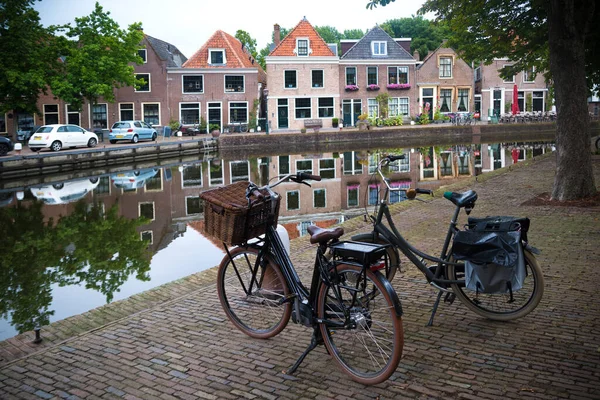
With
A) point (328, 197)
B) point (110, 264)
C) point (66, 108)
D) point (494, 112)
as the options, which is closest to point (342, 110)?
point (494, 112)

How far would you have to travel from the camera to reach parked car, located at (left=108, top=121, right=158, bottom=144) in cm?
2947

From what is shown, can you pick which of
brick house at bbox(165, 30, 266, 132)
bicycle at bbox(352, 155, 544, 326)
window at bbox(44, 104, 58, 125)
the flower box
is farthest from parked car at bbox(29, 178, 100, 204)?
the flower box

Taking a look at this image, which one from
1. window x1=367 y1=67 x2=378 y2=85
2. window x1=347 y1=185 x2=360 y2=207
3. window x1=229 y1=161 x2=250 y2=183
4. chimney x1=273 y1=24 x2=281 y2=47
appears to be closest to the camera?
window x1=347 y1=185 x2=360 y2=207

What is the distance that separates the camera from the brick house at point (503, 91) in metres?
41.6

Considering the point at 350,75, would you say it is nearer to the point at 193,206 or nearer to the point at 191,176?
the point at 191,176

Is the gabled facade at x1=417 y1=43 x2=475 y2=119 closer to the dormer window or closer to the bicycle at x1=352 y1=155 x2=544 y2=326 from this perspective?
the dormer window

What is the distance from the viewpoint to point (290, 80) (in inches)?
1492

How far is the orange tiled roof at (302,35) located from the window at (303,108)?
3121 millimetres

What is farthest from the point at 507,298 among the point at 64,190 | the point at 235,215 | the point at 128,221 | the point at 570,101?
the point at 64,190

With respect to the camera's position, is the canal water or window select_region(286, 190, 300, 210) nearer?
the canal water

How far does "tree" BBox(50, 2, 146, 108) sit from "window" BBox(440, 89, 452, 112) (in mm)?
21931

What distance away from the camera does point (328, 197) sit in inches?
503

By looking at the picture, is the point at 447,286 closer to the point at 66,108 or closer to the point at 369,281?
the point at 369,281

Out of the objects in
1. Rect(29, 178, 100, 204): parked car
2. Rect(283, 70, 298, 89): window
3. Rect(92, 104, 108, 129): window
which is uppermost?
Rect(283, 70, 298, 89): window
